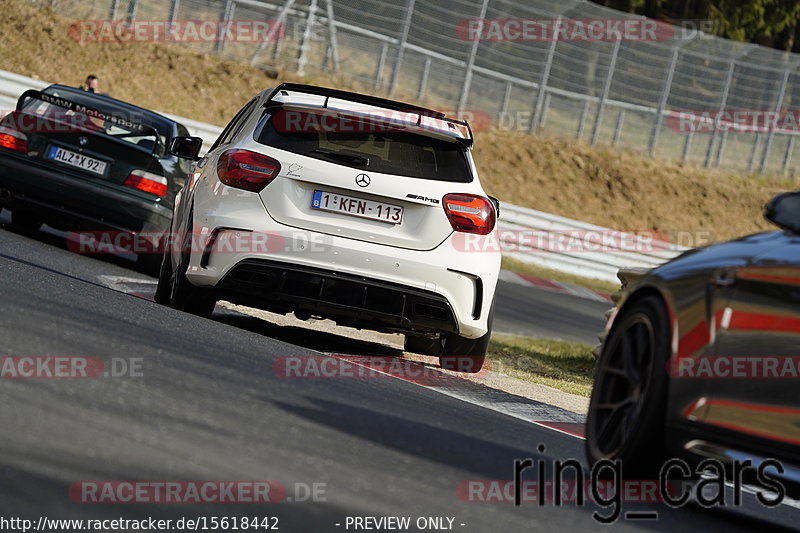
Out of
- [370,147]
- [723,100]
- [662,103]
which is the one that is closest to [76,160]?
[370,147]

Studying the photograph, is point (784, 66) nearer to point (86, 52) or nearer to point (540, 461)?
point (86, 52)

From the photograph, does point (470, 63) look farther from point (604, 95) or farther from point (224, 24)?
point (224, 24)

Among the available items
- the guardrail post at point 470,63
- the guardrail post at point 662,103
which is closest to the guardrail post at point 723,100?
the guardrail post at point 662,103

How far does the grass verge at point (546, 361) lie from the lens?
1189cm

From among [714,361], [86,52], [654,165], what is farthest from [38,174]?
[654,165]

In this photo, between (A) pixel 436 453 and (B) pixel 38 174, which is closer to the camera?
(A) pixel 436 453

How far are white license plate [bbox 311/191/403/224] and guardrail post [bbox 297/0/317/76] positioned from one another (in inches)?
929

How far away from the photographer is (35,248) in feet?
43.0

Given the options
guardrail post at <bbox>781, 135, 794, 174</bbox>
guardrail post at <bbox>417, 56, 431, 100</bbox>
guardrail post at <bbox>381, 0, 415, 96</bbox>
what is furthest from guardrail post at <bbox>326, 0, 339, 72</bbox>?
guardrail post at <bbox>781, 135, 794, 174</bbox>

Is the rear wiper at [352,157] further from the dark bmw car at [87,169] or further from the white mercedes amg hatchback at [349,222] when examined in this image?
the dark bmw car at [87,169]

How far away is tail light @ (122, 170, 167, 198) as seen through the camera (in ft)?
45.6

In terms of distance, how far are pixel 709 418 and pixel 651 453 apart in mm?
275

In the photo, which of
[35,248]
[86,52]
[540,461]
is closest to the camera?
[540,461]

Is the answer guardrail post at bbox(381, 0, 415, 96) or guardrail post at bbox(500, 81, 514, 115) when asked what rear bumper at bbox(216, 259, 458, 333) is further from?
guardrail post at bbox(500, 81, 514, 115)
